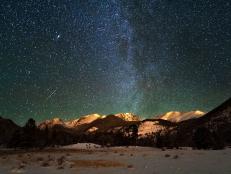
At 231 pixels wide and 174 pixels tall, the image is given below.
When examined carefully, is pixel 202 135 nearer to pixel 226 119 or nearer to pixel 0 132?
pixel 0 132

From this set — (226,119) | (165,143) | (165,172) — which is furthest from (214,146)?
(226,119)

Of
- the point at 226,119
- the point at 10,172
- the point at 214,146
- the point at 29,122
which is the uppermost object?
the point at 226,119

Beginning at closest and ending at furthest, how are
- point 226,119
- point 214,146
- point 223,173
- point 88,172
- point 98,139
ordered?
point 223,173, point 88,172, point 214,146, point 98,139, point 226,119

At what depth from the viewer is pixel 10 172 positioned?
19.8 meters

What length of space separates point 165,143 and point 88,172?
64516mm

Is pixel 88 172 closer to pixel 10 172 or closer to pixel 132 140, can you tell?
pixel 10 172

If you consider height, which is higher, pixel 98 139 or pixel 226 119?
pixel 226 119

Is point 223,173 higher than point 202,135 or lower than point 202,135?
lower

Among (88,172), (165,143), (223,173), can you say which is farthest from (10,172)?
(165,143)

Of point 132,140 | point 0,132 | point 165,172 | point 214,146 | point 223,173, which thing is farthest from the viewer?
point 0,132

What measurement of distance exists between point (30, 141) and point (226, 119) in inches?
Result: 5940

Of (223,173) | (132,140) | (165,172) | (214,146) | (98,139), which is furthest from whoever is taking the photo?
(98,139)

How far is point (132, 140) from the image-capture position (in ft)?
332

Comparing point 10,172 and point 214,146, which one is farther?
point 214,146
